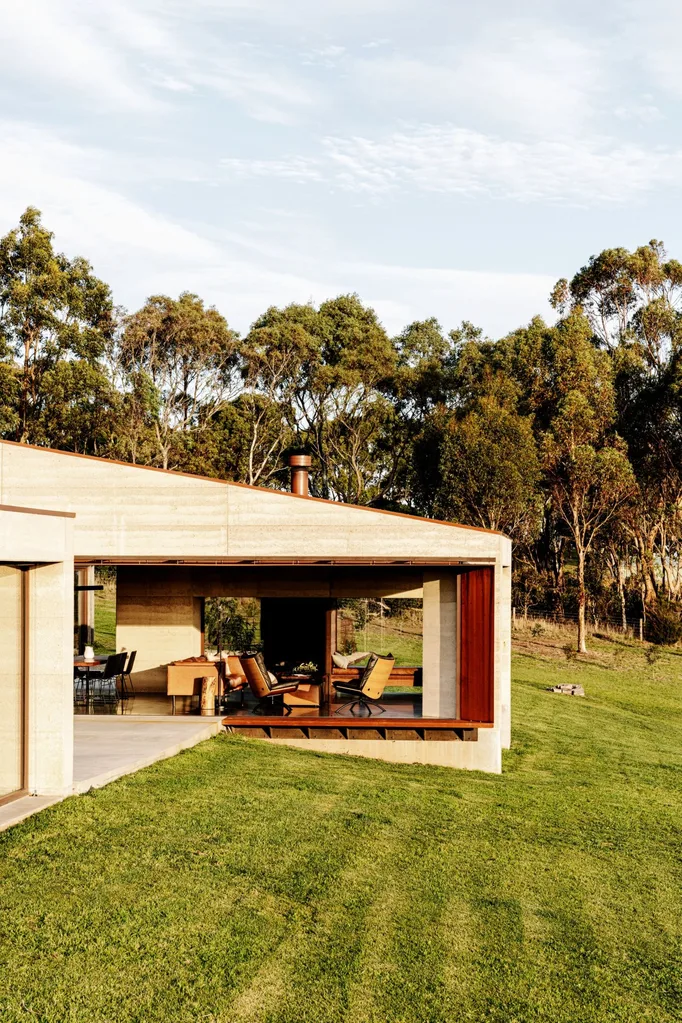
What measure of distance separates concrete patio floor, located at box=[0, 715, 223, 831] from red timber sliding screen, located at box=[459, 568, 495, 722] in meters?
3.49

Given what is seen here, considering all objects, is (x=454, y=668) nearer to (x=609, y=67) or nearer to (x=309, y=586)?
(x=309, y=586)

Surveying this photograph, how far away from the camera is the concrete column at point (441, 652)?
558 inches

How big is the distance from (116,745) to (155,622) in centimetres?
449

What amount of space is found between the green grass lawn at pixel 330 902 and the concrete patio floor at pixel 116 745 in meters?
0.22

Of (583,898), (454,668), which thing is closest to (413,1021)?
(583,898)

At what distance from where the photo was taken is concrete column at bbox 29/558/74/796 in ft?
29.6

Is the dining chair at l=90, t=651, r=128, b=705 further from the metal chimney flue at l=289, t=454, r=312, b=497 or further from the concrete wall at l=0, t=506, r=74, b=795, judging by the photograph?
the concrete wall at l=0, t=506, r=74, b=795

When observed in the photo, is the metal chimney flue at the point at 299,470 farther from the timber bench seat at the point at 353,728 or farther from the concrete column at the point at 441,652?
A: the timber bench seat at the point at 353,728

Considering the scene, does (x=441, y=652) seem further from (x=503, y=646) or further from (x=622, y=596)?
(x=622, y=596)

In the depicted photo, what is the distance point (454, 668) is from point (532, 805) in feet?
9.31

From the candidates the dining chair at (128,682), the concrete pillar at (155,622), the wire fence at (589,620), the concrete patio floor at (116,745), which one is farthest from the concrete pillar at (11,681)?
the wire fence at (589,620)

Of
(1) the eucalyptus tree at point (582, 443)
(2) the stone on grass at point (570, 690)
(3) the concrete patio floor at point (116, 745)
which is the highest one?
(1) the eucalyptus tree at point (582, 443)

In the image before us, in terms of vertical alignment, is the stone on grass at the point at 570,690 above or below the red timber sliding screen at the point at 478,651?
below

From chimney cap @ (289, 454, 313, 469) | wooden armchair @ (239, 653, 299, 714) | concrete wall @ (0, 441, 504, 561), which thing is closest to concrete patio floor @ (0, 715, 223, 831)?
wooden armchair @ (239, 653, 299, 714)
